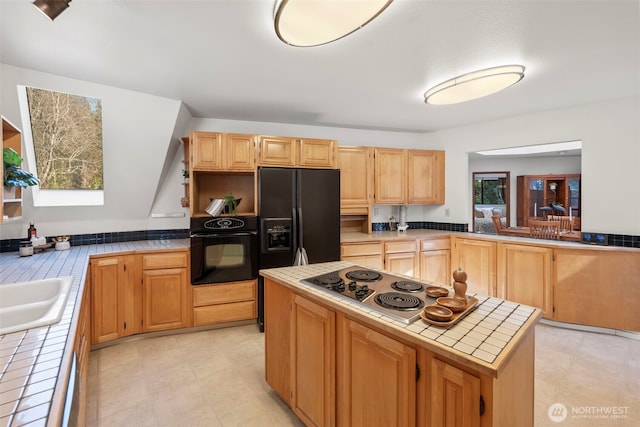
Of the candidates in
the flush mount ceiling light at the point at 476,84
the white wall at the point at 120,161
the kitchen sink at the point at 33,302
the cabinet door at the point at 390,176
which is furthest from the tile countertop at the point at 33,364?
the cabinet door at the point at 390,176

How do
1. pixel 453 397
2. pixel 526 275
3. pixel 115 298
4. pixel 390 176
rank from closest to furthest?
pixel 453 397, pixel 115 298, pixel 526 275, pixel 390 176

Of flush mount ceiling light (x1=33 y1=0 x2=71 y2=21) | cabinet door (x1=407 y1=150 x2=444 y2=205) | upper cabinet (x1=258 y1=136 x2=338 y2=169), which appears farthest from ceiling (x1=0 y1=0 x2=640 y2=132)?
cabinet door (x1=407 y1=150 x2=444 y2=205)

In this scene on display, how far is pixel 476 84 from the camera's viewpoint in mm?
2385

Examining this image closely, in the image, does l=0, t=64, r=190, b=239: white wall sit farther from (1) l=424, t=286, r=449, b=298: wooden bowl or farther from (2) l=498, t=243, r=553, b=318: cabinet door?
(2) l=498, t=243, r=553, b=318: cabinet door

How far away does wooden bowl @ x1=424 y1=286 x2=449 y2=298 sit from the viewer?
150 cm

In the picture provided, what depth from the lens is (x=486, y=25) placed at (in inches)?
70.7

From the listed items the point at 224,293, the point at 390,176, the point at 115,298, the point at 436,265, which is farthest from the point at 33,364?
the point at 436,265

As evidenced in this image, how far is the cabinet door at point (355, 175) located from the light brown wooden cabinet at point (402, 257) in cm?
70

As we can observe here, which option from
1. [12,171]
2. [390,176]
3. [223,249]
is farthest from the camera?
[390,176]

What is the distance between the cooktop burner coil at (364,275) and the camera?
1834 millimetres

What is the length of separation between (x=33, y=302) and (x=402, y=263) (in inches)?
142

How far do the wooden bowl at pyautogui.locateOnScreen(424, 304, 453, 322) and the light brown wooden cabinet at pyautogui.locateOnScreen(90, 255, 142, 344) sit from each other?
2.82 m

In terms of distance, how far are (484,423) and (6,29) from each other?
3.22 m

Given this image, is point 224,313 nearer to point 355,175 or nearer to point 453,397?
point 355,175
